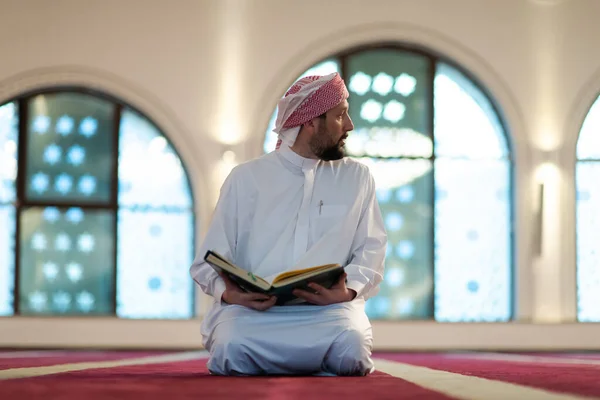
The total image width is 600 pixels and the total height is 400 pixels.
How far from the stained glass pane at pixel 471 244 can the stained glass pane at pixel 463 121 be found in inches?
5.1

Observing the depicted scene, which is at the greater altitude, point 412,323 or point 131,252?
point 131,252

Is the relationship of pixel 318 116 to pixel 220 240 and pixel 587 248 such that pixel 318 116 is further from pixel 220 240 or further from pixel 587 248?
pixel 587 248

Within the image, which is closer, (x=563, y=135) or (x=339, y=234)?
(x=339, y=234)

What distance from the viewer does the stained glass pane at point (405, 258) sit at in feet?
32.4

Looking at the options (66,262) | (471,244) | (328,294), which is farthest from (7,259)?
(328,294)

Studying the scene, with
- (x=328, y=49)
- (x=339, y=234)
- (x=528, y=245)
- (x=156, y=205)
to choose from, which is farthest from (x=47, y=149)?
(x=339, y=234)

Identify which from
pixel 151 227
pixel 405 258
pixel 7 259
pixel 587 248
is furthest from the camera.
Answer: pixel 587 248

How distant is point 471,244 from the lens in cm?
997

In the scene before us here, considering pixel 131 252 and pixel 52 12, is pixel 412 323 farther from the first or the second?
pixel 52 12

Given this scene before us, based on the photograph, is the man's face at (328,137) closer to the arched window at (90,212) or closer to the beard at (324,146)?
the beard at (324,146)

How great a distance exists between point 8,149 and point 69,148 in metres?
0.58

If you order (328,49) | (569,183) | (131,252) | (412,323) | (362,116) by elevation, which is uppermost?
(328,49)

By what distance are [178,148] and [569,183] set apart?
393cm

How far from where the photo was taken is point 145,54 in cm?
966
